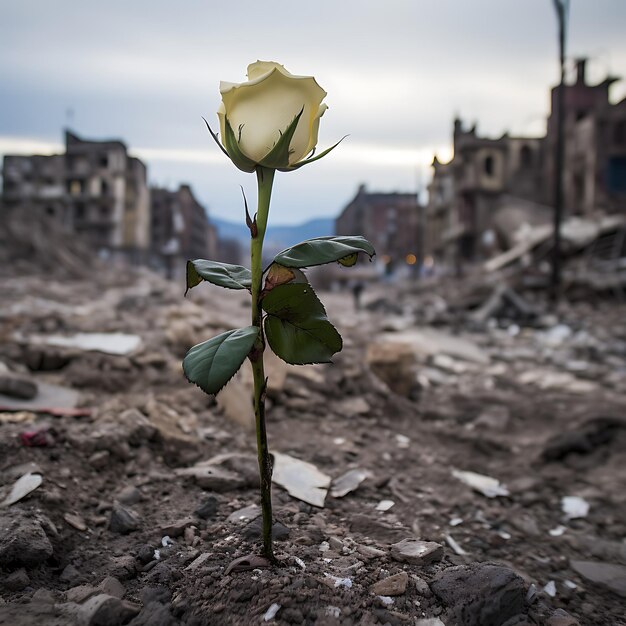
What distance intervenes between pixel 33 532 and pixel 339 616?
2.63 feet

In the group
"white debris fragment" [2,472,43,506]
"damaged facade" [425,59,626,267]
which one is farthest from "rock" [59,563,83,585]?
"damaged facade" [425,59,626,267]

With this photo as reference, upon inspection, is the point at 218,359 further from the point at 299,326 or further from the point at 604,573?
the point at 604,573

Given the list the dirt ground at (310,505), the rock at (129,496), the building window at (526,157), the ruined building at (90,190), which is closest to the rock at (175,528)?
the dirt ground at (310,505)

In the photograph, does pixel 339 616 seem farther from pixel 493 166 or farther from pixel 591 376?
pixel 493 166

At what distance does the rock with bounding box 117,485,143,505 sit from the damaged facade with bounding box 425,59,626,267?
22.5 m

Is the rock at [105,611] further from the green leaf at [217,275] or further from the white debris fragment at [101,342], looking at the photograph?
the white debris fragment at [101,342]

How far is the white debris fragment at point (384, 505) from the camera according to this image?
2.05 metres

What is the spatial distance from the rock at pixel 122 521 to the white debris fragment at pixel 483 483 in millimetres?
1629

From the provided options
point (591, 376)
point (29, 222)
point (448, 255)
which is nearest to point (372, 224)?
point (448, 255)

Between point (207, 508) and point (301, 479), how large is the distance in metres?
0.52

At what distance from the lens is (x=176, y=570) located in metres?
1.35

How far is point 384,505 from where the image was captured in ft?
6.84

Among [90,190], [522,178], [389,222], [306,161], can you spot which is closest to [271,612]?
[306,161]

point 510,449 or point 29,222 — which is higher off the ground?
point 29,222
